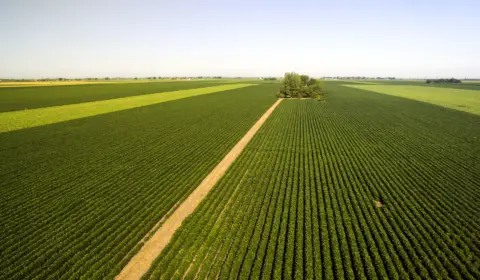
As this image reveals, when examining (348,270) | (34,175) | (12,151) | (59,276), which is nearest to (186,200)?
(59,276)

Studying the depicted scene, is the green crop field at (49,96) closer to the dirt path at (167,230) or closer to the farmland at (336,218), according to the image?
the dirt path at (167,230)

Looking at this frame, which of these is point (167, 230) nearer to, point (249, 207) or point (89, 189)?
point (249, 207)

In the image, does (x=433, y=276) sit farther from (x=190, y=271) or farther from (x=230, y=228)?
(x=190, y=271)

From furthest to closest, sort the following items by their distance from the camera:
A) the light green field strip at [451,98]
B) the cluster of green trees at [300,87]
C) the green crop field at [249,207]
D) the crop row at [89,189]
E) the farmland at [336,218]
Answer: the cluster of green trees at [300,87] < the light green field strip at [451,98] < the crop row at [89,189] < the green crop field at [249,207] < the farmland at [336,218]

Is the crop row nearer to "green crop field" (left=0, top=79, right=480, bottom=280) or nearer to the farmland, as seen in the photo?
"green crop field" (left=0, top=79, right=480, bottom=280)

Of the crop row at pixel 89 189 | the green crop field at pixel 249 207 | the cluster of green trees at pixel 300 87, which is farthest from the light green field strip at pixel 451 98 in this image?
the crop row at pixel 89 189
